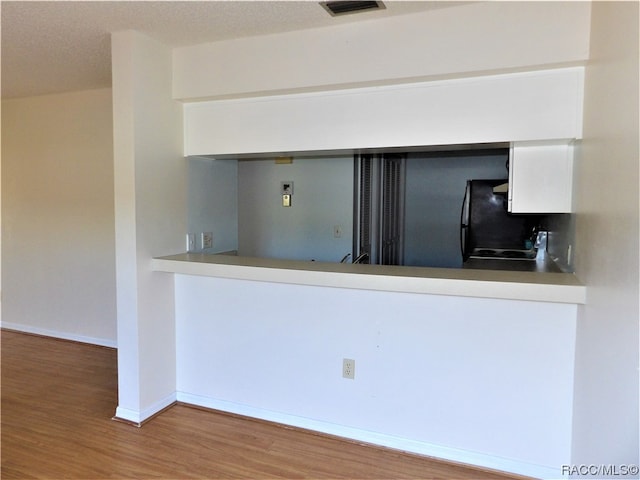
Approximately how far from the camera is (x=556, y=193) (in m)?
2.25

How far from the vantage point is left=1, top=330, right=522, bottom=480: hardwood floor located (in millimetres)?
2178

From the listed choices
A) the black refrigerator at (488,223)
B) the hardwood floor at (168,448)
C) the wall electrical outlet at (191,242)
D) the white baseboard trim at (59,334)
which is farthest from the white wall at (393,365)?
the black refrigerator at (488,223)

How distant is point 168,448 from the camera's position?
239 centimetres

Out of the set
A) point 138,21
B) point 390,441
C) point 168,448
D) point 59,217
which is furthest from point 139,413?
point 59,217

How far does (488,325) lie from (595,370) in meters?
0.53

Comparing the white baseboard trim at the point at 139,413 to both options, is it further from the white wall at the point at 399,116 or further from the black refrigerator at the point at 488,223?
the black refrigerator at the point at 488,223

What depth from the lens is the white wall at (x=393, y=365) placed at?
2.12 meters

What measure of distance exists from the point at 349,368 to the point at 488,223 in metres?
3.20

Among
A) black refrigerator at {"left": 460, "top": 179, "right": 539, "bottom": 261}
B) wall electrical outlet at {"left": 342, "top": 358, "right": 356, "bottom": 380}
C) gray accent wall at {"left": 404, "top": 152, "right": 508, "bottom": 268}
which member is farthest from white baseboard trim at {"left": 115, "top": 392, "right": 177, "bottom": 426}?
gray accent wall at {"left": 404, "top": 152, "right": 508, "bottom": 268}

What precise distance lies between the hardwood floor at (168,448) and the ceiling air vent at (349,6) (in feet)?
7.77

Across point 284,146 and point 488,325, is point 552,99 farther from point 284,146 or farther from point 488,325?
point 284,146

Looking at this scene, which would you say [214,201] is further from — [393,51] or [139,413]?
[393,51]

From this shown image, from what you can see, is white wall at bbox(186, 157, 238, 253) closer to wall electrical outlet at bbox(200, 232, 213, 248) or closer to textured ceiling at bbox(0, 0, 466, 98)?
wall electrical outlet at bbox(200, 232, 213, 248)

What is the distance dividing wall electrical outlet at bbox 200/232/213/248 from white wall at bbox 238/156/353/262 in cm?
89
